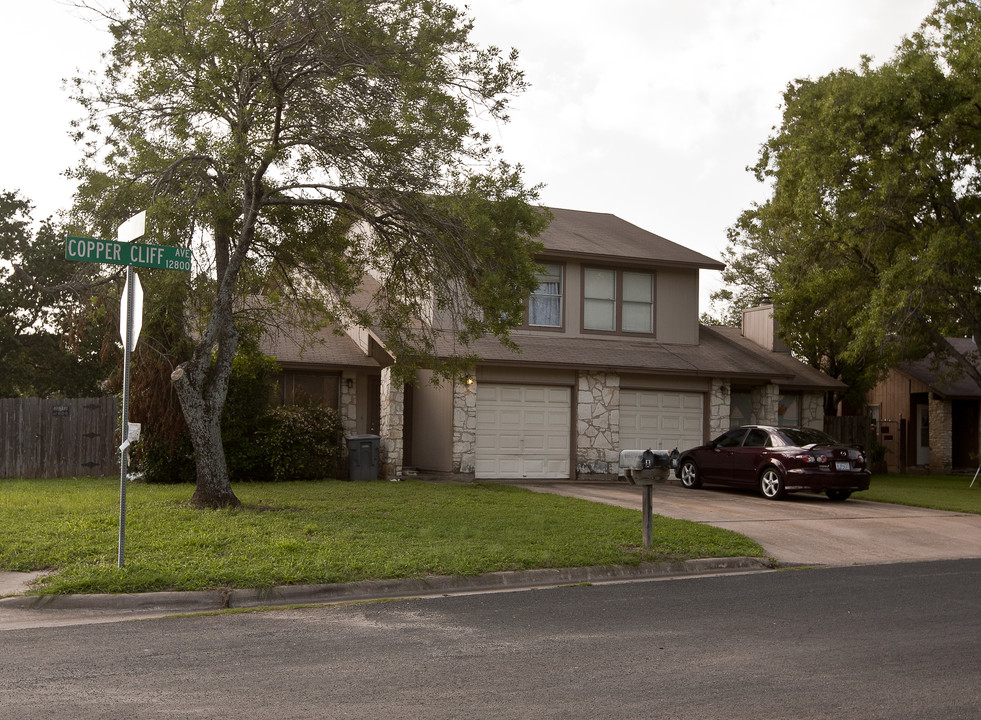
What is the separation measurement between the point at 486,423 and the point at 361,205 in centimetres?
813

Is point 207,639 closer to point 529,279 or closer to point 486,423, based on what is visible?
point 529,279

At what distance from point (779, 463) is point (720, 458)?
1752mm

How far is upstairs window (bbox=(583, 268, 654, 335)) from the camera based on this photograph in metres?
23.3

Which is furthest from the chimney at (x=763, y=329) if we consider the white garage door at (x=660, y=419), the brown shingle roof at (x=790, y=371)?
the white garage door at (x=660, y=419)

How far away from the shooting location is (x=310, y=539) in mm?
10977

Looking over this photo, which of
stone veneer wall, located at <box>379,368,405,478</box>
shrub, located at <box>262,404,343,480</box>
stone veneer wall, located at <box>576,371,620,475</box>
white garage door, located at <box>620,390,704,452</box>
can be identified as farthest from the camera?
white garage door, located at <box>620,390,704,452</box>

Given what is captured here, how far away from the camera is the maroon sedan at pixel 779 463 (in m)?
18.2

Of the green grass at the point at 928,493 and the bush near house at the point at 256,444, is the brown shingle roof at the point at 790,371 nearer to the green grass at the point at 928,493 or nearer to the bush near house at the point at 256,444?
the green grass at the point at 928,493

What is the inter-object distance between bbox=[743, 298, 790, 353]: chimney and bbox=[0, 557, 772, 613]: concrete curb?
690 inches

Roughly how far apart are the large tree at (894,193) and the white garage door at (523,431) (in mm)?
6955

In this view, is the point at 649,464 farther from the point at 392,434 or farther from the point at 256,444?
the point at 256,444

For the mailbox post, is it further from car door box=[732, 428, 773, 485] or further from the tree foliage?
the tree foliage

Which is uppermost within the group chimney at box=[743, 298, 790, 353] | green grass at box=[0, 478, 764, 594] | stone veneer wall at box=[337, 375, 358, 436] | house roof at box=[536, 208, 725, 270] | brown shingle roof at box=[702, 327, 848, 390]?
house roof at box=[536, 208, 725, 270]

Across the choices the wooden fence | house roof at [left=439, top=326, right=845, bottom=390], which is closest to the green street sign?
house roof at [left=439, top=326, right=845, bottom=390]
